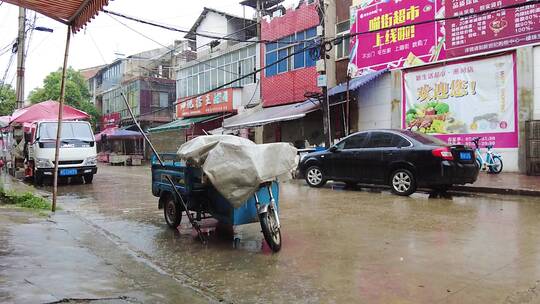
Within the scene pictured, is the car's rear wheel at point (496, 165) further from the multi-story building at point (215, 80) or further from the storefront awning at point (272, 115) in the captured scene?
the multi-story building at point (215, 80)

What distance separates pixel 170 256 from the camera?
5.77 metres

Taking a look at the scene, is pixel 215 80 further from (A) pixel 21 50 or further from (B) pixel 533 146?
(B) pixel 533 146

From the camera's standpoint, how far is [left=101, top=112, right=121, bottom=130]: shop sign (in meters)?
44.7

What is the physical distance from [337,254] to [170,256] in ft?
6.76

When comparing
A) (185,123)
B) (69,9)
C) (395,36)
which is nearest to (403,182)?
→ (69,9)

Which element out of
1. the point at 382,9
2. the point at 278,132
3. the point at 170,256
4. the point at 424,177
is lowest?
the point at 170,256

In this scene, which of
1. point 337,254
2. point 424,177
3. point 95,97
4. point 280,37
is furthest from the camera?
point 95,97

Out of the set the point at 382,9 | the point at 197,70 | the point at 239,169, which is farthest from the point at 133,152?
the point at 239,169

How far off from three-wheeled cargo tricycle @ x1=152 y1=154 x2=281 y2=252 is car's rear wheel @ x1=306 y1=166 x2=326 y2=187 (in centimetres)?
590

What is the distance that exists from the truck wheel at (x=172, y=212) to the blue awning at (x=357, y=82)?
1142 cm

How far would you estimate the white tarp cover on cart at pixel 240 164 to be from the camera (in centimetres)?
566

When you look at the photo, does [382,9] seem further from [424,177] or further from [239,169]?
[239,169]

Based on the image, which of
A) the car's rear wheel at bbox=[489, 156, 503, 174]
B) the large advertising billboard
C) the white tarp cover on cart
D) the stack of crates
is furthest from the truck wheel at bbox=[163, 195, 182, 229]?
the stack of crates

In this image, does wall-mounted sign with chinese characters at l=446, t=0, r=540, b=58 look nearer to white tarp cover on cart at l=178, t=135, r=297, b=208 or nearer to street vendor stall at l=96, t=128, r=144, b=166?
white tarp cover on cart at l=178, t=135, r=297, b=208
